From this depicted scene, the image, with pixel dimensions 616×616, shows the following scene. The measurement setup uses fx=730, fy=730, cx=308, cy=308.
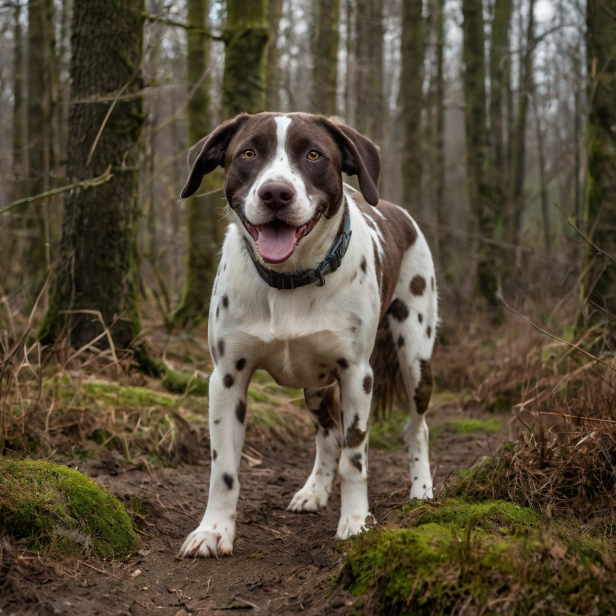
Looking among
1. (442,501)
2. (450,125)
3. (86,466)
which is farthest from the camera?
(450,125)

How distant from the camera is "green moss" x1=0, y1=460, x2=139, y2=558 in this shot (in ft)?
9.91

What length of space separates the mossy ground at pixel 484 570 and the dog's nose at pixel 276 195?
4.83 feet

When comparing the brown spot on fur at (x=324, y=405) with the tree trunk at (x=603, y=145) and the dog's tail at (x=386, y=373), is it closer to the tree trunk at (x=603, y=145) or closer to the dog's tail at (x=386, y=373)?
the dog's tail at (x=386, y=373)

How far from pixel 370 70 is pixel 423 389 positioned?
1356 centimetres

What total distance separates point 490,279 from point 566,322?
402 centimetres

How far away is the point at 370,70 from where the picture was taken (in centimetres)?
1706

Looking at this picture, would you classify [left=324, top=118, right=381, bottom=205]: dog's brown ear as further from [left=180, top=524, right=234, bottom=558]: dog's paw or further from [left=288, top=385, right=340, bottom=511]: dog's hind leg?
[left=180, top=524, right=234, bottom=558]: dog's paw

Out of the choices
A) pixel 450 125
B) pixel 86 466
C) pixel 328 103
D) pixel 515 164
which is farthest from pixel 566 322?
pixel 450 125

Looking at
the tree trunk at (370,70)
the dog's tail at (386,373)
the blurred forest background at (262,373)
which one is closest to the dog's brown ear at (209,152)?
the blurred forest background at (262,373)

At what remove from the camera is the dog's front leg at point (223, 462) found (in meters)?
3.54

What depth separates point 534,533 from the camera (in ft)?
8.71

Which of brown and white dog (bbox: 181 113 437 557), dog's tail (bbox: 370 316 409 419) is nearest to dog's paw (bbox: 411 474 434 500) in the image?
dog's tail (bbox: 370 316 409 419)

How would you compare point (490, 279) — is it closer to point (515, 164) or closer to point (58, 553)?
point (515, 164)

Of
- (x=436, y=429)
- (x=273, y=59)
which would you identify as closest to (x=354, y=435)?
(x=436, y=429)
